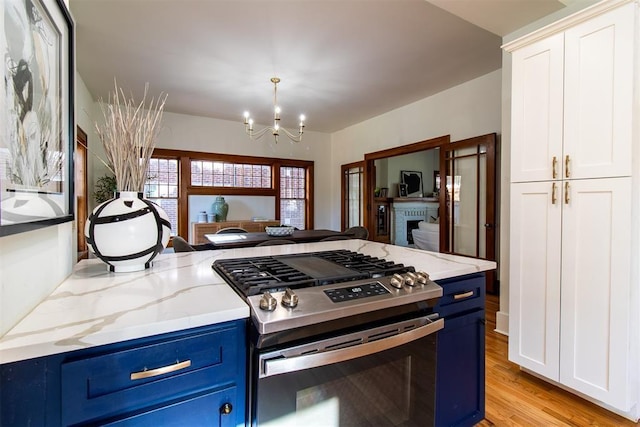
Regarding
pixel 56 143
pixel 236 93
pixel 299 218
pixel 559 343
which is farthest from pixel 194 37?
pixel 299 218

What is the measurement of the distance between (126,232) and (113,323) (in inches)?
20.7

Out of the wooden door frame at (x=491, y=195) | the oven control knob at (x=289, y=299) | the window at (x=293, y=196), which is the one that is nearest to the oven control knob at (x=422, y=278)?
the oven control knob at (x=289, y=299)

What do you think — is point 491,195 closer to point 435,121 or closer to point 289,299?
point 435,121

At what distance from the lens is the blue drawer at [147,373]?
720 millimetres

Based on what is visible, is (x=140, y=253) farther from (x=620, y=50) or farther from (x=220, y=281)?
(x=620, y=50)

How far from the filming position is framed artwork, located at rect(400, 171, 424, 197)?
23.2 feet

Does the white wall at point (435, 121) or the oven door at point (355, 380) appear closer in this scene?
the oven door at point (355, 380)

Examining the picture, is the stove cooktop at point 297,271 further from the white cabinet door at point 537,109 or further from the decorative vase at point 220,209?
the decorative vase at point 220,209

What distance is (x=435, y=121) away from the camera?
14.9 ft

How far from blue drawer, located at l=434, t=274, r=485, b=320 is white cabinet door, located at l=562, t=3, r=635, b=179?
0.95 metres

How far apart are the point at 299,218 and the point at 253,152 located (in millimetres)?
1748

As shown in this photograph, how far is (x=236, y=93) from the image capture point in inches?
Answer: 173

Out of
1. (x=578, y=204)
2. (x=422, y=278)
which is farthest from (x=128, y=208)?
(x=578, y=204)

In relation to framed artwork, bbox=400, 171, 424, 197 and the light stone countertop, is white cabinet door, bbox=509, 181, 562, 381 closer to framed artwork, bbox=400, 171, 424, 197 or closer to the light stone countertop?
the light stone countertop
